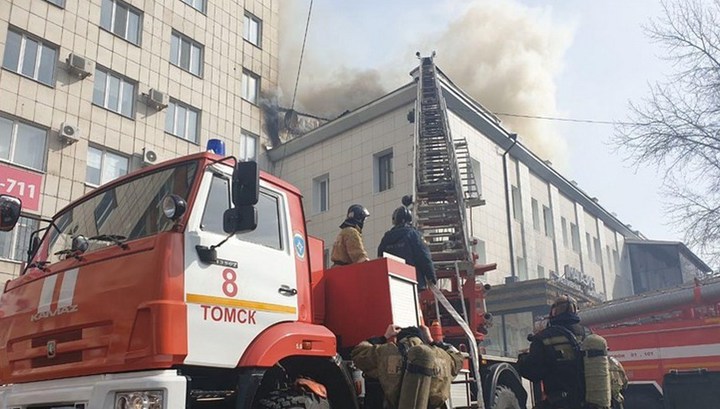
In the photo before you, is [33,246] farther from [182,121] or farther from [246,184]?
[182,121]

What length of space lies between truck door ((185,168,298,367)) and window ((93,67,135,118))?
1446 cm

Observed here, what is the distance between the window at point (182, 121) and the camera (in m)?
18.9

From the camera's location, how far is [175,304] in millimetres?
3479

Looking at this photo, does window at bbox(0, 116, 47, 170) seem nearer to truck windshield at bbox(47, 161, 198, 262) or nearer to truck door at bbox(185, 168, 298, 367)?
truck windshield at bbox(47, 161, 198, 262)

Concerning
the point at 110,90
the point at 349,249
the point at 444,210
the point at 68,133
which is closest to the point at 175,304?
the point at 349,249

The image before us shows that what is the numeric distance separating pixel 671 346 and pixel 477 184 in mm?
11831

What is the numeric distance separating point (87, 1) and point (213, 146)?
49.4 feet

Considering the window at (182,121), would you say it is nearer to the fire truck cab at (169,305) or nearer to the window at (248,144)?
the window at (248,144)

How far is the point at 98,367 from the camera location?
349 cm

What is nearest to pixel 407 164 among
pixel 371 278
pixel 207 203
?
pixel 371 278

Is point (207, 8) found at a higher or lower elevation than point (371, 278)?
higher

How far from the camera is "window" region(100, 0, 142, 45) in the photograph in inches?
697

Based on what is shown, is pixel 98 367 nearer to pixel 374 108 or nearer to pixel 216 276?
pixel 216 276

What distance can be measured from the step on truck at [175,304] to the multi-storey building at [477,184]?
40.2 feet
